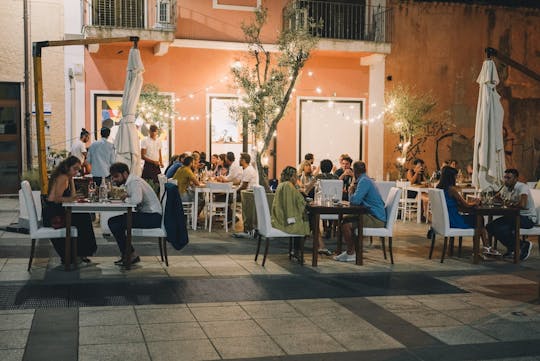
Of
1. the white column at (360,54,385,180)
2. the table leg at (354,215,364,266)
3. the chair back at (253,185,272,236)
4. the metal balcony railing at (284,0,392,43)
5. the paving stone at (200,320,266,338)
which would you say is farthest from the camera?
the white column at (360,54,385,180)

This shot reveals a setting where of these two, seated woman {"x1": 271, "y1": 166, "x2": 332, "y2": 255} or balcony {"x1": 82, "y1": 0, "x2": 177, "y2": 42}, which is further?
balcony {"x1": 82, "y1": 0, "x2": 177, "y2": 42}

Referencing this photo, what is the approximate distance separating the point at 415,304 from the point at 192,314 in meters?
2.21

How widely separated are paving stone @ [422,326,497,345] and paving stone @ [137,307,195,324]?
82.3 inches

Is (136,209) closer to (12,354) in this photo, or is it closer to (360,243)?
(360,243)

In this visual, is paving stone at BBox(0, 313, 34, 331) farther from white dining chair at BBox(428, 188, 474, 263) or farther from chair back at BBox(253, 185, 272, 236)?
white dining chair at BBox(428, 188, 474, 263)

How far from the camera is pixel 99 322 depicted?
236 inches

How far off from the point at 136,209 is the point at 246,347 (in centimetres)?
377

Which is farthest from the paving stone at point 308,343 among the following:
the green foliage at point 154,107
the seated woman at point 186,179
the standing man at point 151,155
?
the green foliage at point 154,107

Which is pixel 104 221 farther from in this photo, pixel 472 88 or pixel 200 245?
pixel 472 88

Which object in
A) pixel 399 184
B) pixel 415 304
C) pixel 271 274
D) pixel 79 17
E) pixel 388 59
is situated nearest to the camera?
pixel 415 304

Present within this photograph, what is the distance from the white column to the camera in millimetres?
18625

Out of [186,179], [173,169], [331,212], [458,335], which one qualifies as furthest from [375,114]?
[458,335]

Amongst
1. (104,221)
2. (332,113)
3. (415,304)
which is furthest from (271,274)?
(332,113)

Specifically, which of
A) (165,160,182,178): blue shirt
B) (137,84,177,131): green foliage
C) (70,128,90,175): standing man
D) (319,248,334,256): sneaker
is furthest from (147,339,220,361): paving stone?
(137,84,177,131): green foliage
